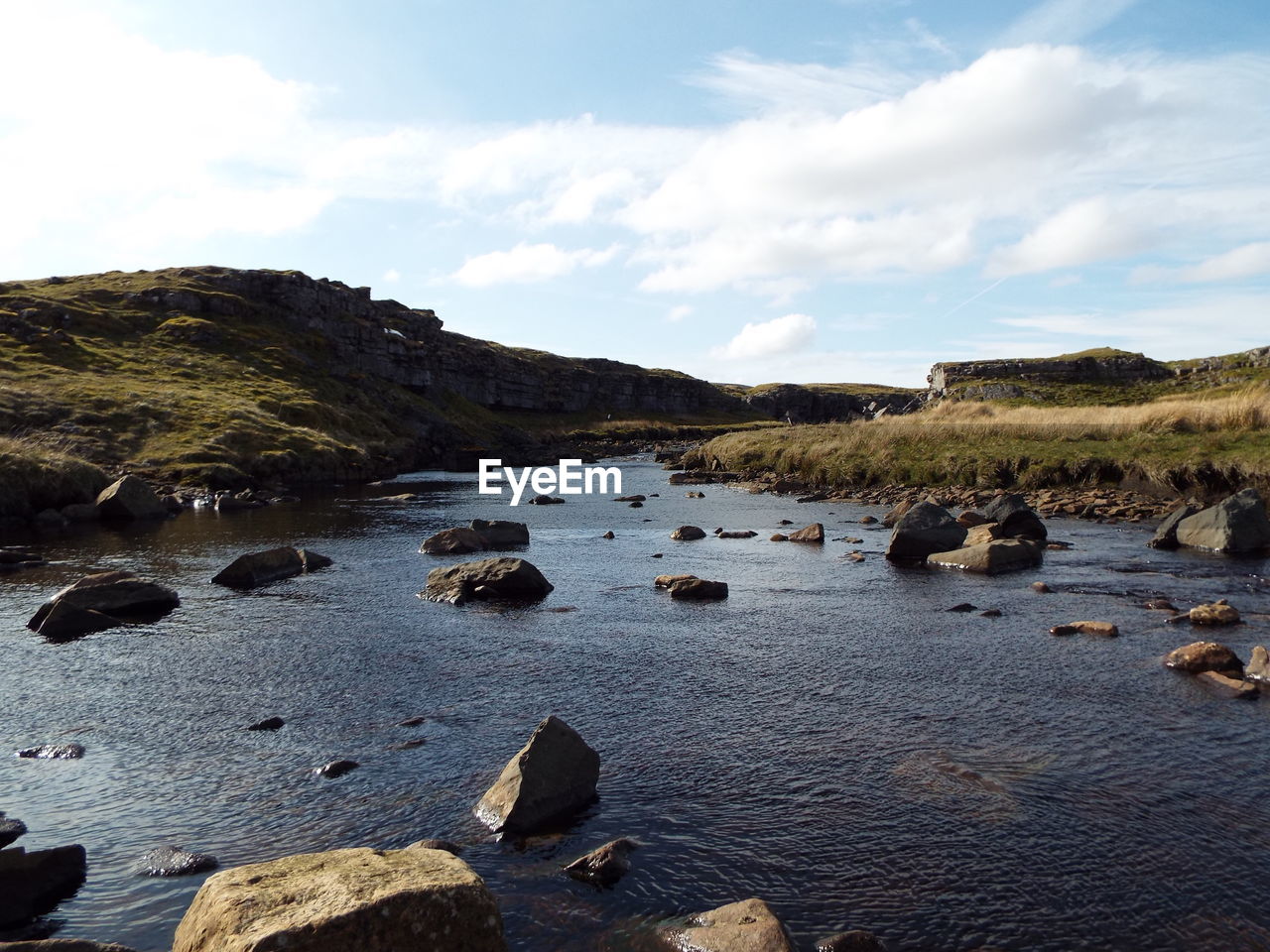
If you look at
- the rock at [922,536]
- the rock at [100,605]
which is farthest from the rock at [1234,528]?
the rock at [100,605]

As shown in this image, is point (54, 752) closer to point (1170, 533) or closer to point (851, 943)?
point (851, 943)

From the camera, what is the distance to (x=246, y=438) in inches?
3280

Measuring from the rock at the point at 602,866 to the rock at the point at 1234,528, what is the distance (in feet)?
106

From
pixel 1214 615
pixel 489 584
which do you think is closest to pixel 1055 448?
pixel 1214 615

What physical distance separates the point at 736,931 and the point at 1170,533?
3365 cm

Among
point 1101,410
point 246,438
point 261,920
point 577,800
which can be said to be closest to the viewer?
point 261,920

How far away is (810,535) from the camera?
131 ft

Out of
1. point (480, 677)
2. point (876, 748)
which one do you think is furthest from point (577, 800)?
point (480, 677)

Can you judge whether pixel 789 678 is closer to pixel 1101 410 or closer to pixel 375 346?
pixel 1101 410

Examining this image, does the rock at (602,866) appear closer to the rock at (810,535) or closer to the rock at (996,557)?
the rock at (996,557)

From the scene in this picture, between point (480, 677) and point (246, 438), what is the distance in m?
73.5

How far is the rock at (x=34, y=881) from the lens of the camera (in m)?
10.3

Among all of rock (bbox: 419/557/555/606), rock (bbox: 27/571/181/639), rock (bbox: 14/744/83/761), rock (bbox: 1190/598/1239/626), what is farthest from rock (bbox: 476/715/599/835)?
rock (bbox: 27/571/181/639)

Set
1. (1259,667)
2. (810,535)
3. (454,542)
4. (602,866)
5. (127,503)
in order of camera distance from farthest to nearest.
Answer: (127,503), (810,535), (454,542), (1259,667), (602,866)
